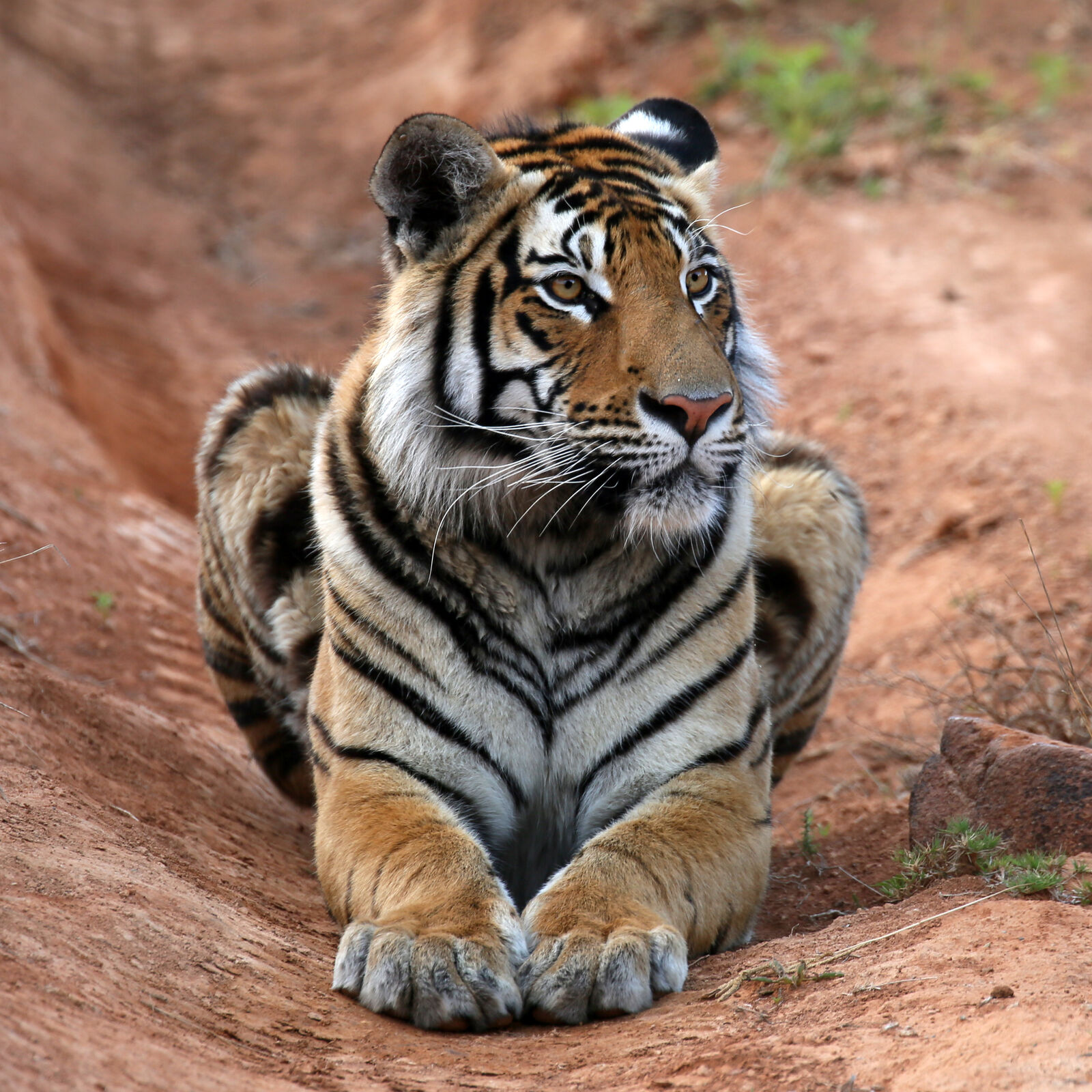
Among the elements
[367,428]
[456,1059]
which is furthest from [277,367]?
[456,1059]

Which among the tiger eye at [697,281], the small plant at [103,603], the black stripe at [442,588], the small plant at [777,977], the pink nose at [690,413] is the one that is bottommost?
the small plant at [103,603]

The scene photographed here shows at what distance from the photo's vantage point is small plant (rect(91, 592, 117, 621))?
5.23m

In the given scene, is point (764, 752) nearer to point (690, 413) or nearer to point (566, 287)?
point (690, 413)

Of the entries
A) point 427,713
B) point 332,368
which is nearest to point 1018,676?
point 427,713

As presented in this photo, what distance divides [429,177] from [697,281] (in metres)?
0.71

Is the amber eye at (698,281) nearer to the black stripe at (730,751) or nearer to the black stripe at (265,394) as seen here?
the black stripe at (730,751)

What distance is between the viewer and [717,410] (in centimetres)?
297

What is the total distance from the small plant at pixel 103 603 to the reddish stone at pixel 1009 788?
10.5 feet

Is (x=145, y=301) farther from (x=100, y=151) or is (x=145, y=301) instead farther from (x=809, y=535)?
(x=809, y=535)

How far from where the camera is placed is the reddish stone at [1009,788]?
3131 mm

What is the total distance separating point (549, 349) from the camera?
122 inches

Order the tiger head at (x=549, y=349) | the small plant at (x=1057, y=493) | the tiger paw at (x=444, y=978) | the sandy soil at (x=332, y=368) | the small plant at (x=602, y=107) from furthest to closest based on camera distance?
1. the small plant at (x=602, y=107)
2. the small plant at (x=1057, y=493)
3. the tiger head at (x=549, y=349)
4. the tiger paw at (x=444, y=978)
5. the sandy soil at (x=332, y=368)

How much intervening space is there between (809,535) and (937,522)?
204cm

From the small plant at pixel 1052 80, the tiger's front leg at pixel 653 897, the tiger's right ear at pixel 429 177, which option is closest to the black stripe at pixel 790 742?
the tiger's front leg at pixel 653 897
